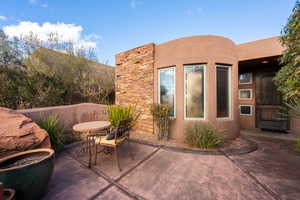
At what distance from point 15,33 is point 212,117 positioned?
9.23 m

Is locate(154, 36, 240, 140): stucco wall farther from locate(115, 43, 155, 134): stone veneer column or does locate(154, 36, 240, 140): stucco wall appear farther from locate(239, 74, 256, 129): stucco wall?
locate(239, 74, 256, 129): stucco wall

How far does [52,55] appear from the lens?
5918 mm

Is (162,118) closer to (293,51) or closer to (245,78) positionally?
(293,51)

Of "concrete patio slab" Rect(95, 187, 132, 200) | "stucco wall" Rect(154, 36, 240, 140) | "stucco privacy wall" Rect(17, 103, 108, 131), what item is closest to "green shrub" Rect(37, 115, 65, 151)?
"stucco privacy wall" Rect(17, 103, 108, 131)

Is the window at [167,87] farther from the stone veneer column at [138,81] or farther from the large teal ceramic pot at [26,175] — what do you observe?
the large teal ceramic pot at [26,175]

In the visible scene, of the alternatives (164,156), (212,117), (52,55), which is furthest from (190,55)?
(52,55)

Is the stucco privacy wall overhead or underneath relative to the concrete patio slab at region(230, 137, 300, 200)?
overhead

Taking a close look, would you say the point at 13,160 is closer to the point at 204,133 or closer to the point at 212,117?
the point at 204,133

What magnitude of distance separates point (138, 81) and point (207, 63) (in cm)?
249

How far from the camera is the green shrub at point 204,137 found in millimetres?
3100

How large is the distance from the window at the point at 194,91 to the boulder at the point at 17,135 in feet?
11.8

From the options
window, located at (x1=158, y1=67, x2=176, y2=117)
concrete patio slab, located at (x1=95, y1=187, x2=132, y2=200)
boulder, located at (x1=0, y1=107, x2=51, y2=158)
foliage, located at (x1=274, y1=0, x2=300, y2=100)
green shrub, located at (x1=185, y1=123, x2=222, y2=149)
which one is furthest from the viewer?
window, located at (x1=158, y1=67, x2=176, y2=117)

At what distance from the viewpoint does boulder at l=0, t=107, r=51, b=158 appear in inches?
73.7

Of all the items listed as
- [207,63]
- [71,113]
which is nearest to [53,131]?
[71,113]
